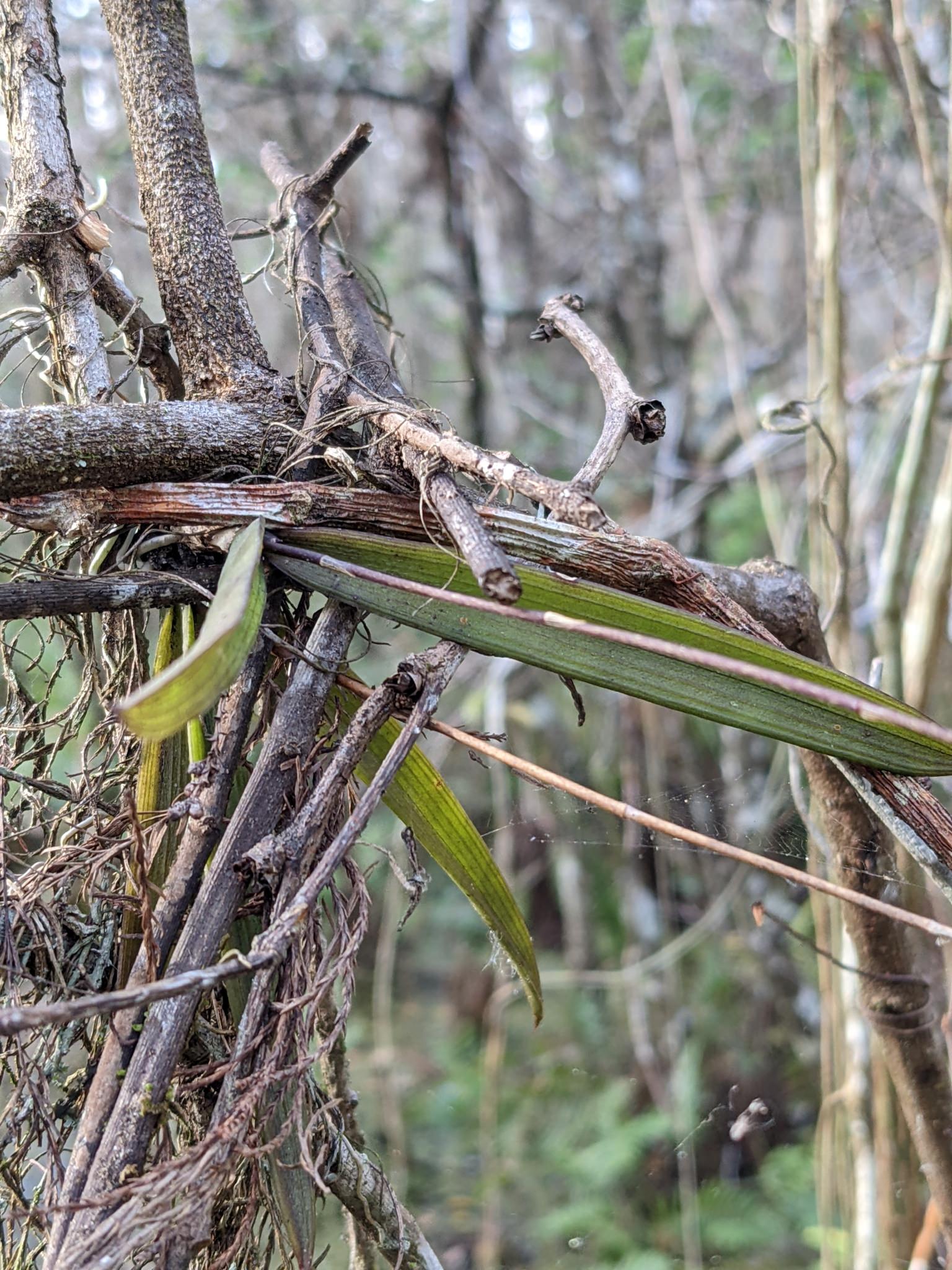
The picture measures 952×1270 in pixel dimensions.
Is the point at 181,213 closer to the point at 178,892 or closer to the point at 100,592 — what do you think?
the point at 100,592

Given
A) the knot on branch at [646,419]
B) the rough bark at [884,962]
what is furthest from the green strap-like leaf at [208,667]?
the rough bark at [884,962]

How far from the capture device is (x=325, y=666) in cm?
48

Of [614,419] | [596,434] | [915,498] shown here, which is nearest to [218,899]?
[614,419]

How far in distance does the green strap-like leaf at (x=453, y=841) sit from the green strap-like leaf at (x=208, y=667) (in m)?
0.15

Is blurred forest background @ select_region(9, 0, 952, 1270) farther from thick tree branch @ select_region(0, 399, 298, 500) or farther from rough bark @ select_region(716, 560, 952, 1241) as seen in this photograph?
thick tree branch @ select_region(0, 399, 298, 500)

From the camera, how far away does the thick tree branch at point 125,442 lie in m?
0.45

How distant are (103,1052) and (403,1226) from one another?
24 centimetres

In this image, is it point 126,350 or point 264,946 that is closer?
point 264,946

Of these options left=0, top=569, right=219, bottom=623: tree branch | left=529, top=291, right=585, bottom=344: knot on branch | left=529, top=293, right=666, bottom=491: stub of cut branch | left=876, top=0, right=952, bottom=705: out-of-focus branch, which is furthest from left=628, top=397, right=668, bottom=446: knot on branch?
left=876, top=0, right=952, bottom=705: out-of-focus branch

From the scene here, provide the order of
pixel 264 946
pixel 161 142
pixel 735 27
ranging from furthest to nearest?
pixel 735 27
pixel 161 142
pixel 264 946

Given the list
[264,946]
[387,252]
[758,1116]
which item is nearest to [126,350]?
[264,946]

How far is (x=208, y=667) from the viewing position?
35 centimetres

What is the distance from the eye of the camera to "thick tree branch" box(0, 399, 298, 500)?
0.45 metres

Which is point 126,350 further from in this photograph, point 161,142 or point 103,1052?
point 103,1052
